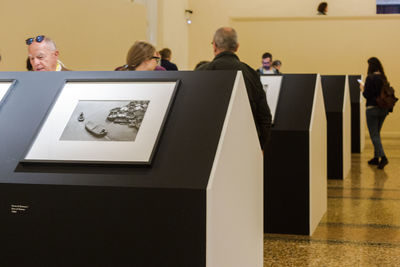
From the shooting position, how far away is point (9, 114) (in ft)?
10.6

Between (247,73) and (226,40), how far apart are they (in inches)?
14.2

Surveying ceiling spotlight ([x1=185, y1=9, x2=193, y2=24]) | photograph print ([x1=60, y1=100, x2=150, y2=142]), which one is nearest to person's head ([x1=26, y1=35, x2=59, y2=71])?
photograph print ([x1=60, y1=100, x2=150, y2=142])

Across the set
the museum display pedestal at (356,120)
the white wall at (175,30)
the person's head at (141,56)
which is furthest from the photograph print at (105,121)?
the white wall at (175,30)

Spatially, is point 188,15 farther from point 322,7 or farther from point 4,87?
point 4,87

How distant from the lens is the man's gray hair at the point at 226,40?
4812mm

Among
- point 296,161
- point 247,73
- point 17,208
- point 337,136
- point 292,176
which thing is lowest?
point 337,136

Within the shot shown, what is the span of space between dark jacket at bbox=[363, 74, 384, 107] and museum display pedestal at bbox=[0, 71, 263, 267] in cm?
Answer: 739

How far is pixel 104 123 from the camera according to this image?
3.12 m

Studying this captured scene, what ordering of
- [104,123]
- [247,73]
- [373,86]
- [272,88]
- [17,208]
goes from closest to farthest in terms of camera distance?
[17,208], [104,123], [247,73], [272,88], [373,86]

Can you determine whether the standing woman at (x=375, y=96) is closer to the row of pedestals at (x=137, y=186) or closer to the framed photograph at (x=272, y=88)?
the framed photograph at (x=272, y=88)

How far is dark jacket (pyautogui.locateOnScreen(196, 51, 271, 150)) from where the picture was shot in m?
4.63

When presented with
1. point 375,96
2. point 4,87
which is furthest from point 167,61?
point 4,87

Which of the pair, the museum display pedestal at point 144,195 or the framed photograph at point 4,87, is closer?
the museum display pedestal at point 144,195

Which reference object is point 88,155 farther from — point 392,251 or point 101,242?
point 392,251
